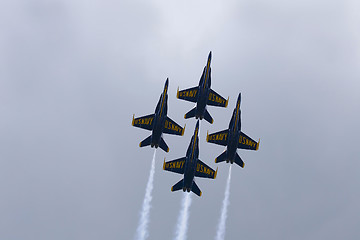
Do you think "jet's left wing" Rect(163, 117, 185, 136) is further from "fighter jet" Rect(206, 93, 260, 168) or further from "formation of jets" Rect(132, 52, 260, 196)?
"fighter jet" Rect(206, 93, 260, 168)

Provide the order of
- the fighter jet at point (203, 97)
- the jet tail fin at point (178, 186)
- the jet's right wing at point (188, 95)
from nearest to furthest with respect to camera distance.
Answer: the fighter jet at point (203, 97), the jet tail fin at point (178, 186), the jet's right wing at point (188, 95)

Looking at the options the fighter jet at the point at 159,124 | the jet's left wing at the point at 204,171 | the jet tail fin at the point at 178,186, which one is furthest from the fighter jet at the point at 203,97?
the jet tail fin at the point at 178,186

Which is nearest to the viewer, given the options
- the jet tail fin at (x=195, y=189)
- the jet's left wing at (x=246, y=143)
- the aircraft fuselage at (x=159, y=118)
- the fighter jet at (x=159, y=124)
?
the aircraft fuselage at (x=159, y=118)

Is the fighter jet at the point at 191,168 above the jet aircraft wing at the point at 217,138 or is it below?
below

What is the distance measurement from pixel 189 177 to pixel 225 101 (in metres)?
19.4

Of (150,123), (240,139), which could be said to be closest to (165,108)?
(150,123)

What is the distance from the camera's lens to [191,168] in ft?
626

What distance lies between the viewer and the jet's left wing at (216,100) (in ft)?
638

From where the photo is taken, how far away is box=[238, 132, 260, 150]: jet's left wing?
644 ft

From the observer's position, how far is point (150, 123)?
192 m

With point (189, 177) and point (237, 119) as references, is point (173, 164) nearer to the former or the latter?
point (189, 177)

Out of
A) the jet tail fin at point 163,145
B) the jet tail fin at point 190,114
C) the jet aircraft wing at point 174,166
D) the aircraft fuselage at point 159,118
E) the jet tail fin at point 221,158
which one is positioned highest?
the jet tail fin at point 190,114

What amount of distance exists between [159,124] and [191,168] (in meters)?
12.2

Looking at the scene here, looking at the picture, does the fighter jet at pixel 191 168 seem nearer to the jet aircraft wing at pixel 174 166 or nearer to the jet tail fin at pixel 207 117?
the jet aircraft wing at pixel 174 166
